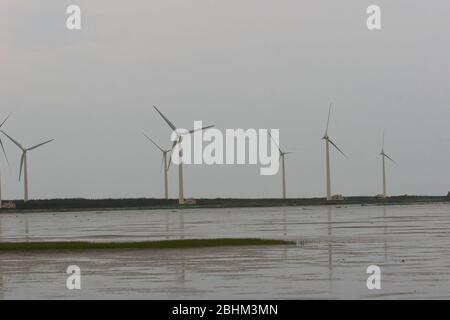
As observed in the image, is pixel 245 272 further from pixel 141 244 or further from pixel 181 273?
pixel 141 244

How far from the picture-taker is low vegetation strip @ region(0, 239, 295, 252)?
58.0 meters

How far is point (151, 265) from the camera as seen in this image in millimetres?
44438

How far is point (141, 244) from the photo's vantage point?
59.2m

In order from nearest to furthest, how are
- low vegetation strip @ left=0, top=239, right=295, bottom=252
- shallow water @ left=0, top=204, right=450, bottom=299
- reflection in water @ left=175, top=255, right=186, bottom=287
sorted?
shallow water @ left=0, top=204, right=450, bottom=299 < reflection in water @ left=175, top=255, right=186, bottom=287 < low vegetation strip @ left=0, top=239, right=295, bottom=252

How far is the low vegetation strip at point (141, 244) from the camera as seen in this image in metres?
58.0

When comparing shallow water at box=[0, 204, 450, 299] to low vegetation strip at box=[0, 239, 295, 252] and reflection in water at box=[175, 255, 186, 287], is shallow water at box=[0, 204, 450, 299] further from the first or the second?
low vegetation strip at box=[0, 239, 295, 252]

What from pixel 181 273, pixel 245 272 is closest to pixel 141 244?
pixel 181 273

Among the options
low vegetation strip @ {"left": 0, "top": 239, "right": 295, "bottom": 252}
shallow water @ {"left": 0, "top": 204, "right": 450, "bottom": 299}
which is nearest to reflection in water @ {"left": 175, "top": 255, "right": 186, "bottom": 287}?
shallow water @ {"left": 0, "top": 204, "right": 450, "bottom": 299}
